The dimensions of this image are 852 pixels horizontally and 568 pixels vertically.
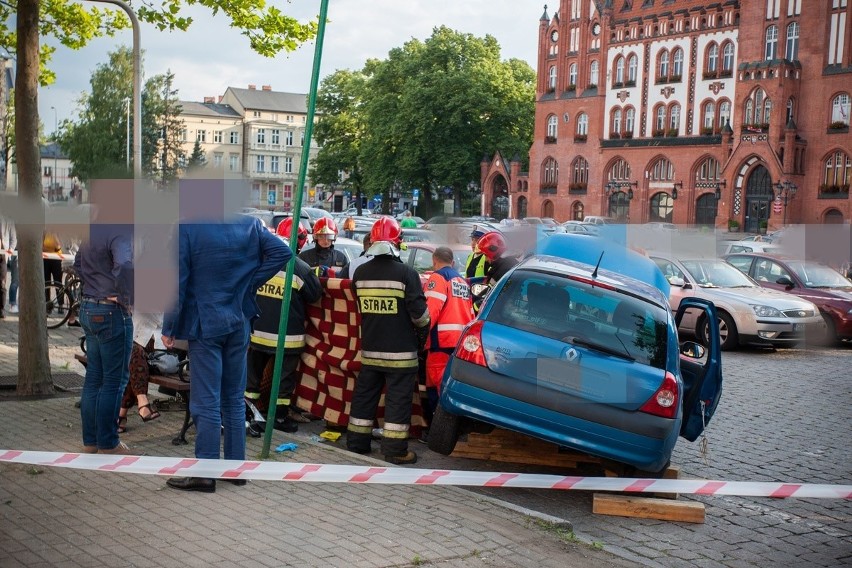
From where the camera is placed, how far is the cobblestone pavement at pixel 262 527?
5.08 m

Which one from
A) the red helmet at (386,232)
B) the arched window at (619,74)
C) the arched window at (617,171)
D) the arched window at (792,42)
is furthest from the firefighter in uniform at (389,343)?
the arched window at (619,74)

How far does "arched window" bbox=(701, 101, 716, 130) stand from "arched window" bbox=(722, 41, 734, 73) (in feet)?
8.90

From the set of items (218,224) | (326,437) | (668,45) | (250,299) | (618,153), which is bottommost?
(326,437)

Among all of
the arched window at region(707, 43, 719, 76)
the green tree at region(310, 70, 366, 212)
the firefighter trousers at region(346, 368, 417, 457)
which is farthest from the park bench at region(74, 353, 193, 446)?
the green tree at region(310, 70, 366, 212)

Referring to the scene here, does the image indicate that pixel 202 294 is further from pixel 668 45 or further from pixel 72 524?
pixel 668 45

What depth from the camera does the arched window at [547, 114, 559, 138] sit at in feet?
248

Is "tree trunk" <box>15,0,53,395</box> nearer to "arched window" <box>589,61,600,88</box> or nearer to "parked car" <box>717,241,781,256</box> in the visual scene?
"parked car" <box>717,241,781,256</box>

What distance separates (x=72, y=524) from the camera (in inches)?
214

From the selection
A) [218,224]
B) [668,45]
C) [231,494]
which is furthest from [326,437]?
[668,45]

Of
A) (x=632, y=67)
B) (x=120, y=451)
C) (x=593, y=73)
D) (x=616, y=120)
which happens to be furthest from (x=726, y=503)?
(x=632, y=67)

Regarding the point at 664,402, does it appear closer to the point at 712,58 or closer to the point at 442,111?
the point at 442,111

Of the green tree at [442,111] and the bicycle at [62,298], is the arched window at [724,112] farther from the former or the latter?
the bicycle at [62,298]

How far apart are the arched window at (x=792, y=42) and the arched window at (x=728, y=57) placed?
Result: 26.7 feet

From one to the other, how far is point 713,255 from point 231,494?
12014mm
